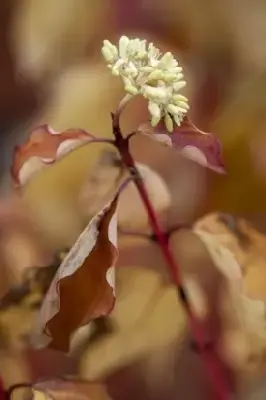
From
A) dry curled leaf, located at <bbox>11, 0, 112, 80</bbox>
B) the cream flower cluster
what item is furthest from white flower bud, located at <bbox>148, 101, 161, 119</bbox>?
dry curled leaf, located at <bbox>11, 0, 112, 80</bbox>

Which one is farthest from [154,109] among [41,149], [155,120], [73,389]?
[73,389]

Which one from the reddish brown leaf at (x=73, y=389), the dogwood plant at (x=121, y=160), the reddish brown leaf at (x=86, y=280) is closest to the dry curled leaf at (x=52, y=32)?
the dogwood plant at (x=121, y=160)

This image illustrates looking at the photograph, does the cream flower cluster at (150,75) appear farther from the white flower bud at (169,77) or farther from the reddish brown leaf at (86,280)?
the reddish brown leaf at (86,280)

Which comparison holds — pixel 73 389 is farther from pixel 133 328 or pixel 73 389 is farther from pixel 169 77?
pixel 169 77

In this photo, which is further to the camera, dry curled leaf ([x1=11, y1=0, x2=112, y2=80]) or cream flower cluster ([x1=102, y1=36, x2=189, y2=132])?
dry curled leaf ([x1=11, y1=0, x2=112, y2=80])

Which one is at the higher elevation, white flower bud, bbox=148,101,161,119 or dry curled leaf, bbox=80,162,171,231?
white flower bud, bbox=148,101,161,119

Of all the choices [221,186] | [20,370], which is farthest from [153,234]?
[20,370]

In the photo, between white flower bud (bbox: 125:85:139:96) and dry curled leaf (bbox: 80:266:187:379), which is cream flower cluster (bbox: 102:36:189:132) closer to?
white flower bud (bbox: 125:85:139:96)
